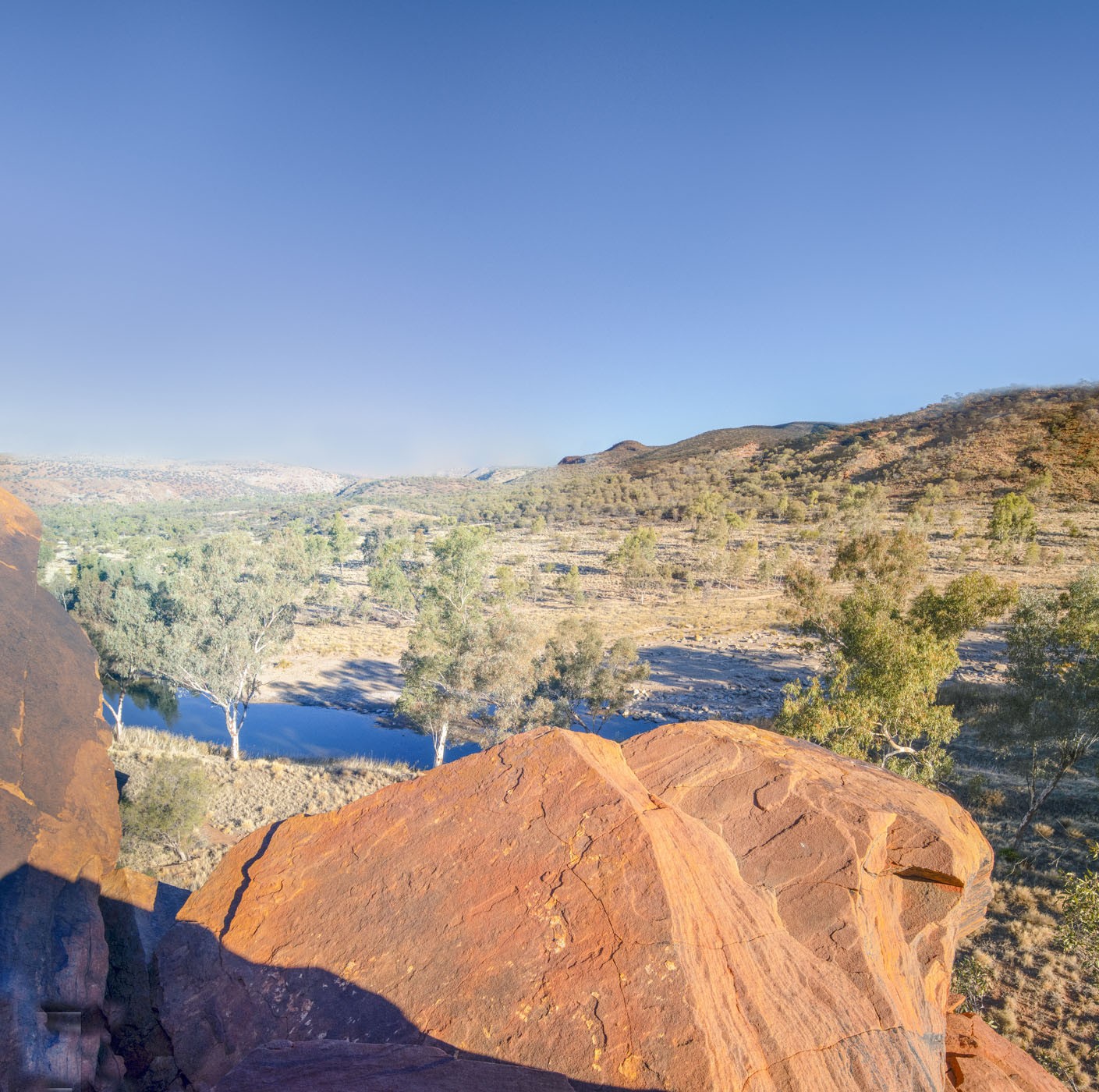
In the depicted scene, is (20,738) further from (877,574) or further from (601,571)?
(601,571)

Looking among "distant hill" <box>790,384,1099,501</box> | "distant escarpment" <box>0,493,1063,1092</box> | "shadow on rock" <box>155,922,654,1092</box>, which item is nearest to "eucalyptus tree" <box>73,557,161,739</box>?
"distant escarpment" <box>0,493,1063,1092</box>

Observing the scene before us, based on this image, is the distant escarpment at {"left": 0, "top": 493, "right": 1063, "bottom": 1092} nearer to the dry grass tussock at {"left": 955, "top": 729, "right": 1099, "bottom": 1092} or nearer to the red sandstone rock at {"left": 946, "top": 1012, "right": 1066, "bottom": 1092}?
the red sandstone rock at {"left": 946, "top": 1012, "right": 1066, "bottom": 1092}

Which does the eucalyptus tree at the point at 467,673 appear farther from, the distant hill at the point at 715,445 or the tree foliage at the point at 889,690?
the distant hill at the point at 715,445

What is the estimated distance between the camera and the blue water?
107ft

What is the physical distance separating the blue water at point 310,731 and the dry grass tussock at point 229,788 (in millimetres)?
2909

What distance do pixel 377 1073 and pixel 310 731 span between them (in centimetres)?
3600

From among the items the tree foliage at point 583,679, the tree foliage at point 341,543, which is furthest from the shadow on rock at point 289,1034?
the tree foliage at point 341,543

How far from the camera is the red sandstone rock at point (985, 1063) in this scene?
17.5 ft

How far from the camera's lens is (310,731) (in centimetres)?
3534

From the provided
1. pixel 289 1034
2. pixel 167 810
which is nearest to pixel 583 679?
pixel 167 810

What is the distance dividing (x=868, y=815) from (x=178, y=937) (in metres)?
8.02

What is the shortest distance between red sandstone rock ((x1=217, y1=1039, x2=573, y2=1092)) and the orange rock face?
250mm

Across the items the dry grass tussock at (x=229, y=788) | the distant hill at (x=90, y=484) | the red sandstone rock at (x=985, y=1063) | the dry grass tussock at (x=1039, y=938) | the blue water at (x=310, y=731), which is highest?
the distant hill at (x=90, y=484)

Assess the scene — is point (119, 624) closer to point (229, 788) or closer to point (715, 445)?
point (229, 788)
